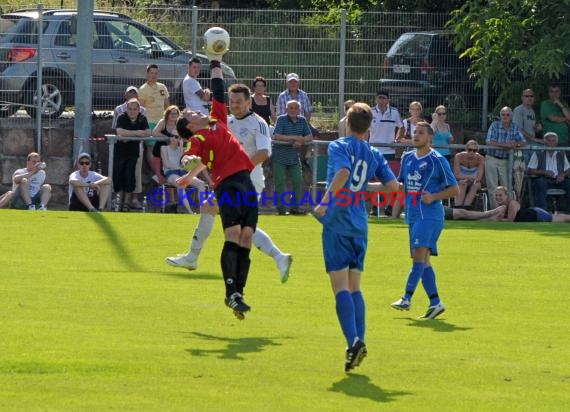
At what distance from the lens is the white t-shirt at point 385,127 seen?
77.8 feet

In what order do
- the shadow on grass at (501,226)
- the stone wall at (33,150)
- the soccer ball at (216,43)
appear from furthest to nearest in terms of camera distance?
the stone wall at (33,150), the shadow on grass at (501,226), the soccer ball at (216,43)

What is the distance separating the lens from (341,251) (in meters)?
9.82

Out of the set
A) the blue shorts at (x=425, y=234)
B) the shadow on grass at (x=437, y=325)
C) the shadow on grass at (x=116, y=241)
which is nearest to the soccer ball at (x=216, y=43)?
the blue shorts at (x=425, y=234)

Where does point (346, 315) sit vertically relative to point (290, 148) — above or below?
below

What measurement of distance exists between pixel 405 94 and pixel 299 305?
12.2 metres

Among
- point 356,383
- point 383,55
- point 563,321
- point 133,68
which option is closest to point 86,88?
point 133,68

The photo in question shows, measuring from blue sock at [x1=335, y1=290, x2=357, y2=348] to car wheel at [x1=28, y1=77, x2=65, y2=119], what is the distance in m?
15.2

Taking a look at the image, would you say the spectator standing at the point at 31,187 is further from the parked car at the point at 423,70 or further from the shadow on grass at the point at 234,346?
the shadow on grass at the point at 234,346

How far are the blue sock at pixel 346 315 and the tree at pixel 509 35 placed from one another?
14936 millimetres

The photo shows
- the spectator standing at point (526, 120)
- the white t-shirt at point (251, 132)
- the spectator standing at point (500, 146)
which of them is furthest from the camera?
the spectator standing at point (526, 120)

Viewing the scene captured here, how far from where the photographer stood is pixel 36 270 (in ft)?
49.4

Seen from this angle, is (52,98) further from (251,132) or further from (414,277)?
(414,277)

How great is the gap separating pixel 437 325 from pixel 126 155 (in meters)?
11.6

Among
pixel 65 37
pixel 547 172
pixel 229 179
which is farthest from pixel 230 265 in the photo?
pixel 65 37
